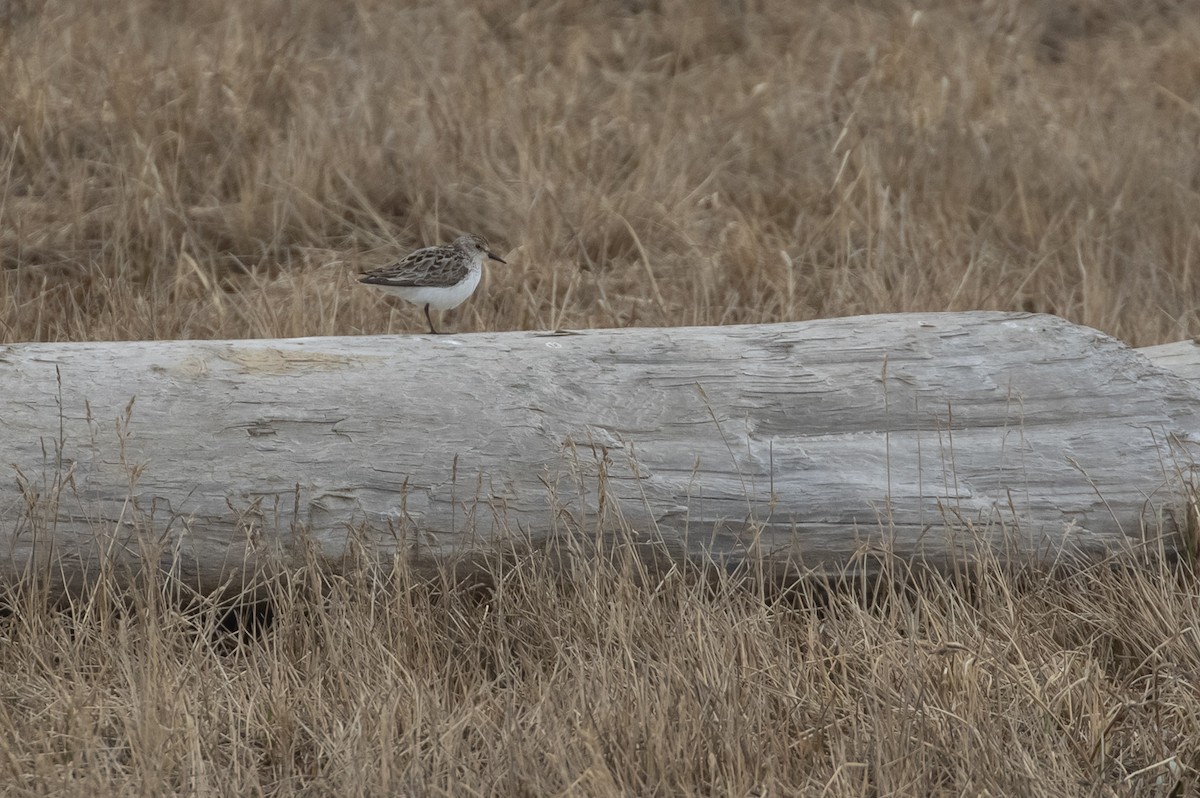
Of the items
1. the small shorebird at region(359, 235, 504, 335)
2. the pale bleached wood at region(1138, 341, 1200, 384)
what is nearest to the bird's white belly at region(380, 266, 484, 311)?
the small shorebird at region(359, 235, 504, 335)

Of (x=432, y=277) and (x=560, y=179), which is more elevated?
(x=432, y=277)

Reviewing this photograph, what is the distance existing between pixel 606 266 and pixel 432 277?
2.45 metres

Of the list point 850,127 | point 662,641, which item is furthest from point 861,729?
point 850,127

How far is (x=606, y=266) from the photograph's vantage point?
7023 mm

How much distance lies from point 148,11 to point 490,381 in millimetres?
6987

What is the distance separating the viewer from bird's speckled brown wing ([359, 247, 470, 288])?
15.3ft

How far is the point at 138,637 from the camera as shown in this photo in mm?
3318

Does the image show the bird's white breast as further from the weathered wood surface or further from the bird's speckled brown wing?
the weathered wood surface

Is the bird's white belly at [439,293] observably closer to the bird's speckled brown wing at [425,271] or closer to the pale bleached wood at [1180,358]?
the bird's speckled brown wing at [425,271]

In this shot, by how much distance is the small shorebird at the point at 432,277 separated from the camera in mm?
4676

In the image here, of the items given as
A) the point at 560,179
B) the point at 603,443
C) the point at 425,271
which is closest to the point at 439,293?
the point at 425,271

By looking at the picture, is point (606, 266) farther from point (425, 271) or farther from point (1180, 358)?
point (1180, 358)

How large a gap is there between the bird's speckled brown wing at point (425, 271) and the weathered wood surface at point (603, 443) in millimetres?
794

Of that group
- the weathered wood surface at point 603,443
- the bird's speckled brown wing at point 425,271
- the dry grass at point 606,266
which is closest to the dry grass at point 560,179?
the dry grass at point 606,266
